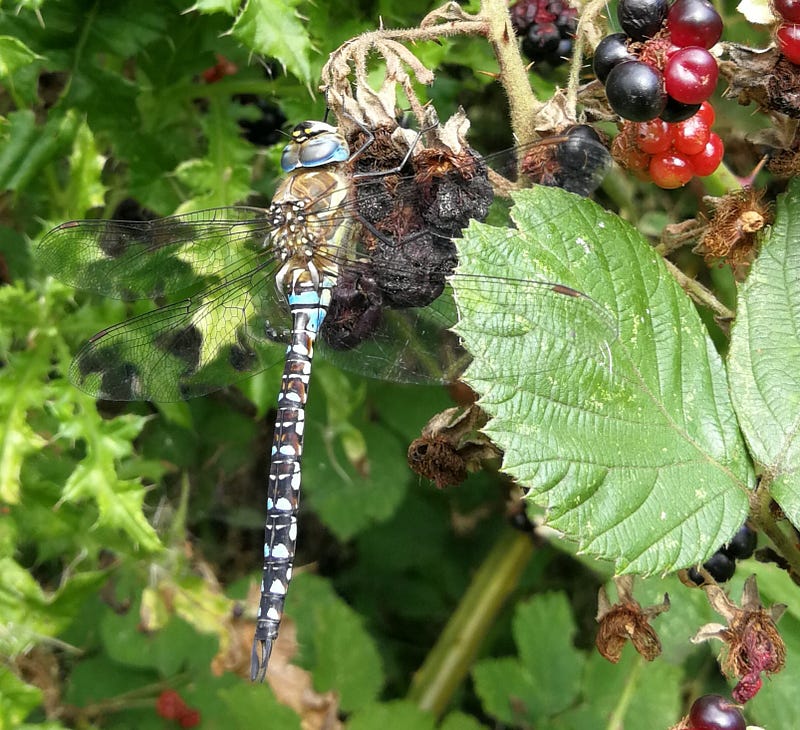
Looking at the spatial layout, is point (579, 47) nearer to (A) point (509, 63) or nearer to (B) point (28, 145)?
(A) point (509, 63)

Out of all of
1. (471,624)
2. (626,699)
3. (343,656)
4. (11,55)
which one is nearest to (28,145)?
→ (11,55)

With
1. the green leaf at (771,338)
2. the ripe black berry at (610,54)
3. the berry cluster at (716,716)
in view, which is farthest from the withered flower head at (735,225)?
the berry cluster at (716,716)

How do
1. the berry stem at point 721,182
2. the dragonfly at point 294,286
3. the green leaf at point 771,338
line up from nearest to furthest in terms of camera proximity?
the green leaf at point 771,338 < the dragonfly at point 294,286 < the berry stem at point 721,182

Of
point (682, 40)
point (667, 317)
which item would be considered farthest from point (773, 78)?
point (667, 317)

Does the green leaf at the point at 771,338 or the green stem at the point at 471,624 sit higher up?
the green leaf at the point at 771,338

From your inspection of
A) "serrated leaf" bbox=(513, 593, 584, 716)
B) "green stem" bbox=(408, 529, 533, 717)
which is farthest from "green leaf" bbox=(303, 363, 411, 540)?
"serrated leaf" bbox=(513, 593, 584, 716)

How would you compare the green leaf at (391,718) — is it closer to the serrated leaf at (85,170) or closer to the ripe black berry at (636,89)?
the serrated leaf at (85,170)
